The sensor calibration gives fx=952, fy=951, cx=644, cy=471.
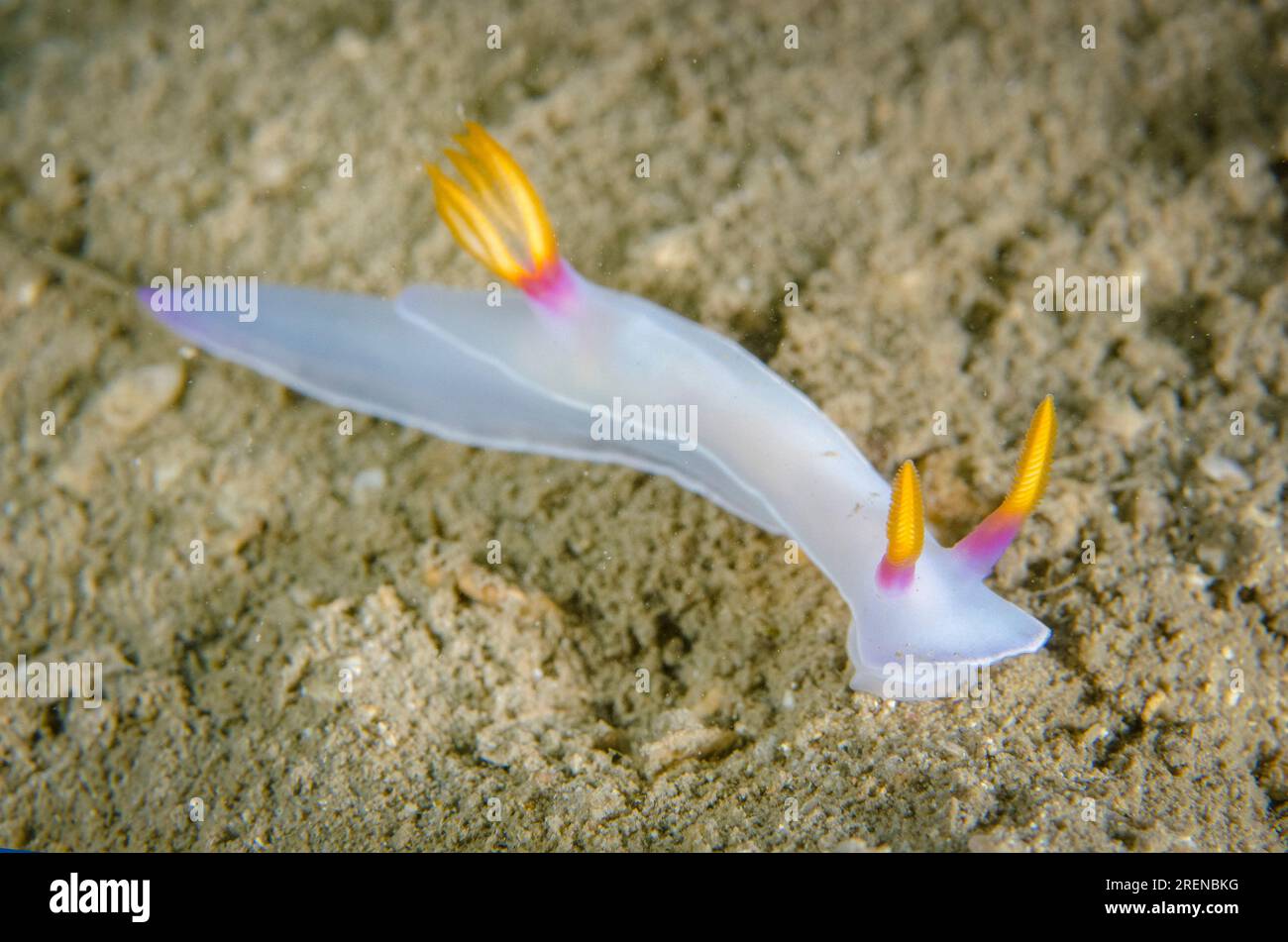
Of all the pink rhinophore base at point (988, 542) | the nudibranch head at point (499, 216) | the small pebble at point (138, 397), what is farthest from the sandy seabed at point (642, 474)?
the nudibranch head at point (499, 216)

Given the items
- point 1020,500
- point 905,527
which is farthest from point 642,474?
point 1020,500

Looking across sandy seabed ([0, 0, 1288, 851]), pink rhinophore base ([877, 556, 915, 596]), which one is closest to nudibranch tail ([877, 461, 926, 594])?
pink rhinophore base ([877, 556, 915, 596])

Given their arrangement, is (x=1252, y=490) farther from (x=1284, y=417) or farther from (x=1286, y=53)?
(x=1286, y=53)

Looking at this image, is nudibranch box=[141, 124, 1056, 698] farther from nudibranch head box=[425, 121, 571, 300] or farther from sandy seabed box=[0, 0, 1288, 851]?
sandy seabed box=[0, 0, 1288, 851]

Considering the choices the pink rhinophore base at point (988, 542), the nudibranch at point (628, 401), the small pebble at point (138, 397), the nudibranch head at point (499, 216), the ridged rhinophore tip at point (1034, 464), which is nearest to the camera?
the ridged rhinophore tip at point (1034, 464)

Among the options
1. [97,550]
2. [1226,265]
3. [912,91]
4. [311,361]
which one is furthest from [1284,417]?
[97,550]

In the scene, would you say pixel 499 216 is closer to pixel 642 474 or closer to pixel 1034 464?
pixel 642 474

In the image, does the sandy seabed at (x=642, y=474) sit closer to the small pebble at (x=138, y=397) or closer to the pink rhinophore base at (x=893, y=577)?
the small pebble at (x=138, y=397)
